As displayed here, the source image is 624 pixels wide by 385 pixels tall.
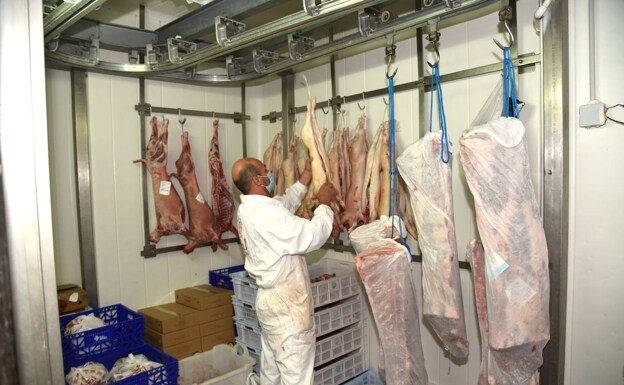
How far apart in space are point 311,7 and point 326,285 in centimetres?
205

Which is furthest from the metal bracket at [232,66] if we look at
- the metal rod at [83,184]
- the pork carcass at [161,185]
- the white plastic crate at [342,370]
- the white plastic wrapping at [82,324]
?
the white plastic crate at [342,370]

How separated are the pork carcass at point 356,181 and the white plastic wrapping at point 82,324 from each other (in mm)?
2078

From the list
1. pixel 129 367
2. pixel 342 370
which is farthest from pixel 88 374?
pixel 342 370

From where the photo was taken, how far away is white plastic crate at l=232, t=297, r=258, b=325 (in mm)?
3574

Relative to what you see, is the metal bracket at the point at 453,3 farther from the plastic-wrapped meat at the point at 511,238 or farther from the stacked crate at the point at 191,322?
the stacked crate at the point at 191,322

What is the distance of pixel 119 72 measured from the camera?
3752 mm

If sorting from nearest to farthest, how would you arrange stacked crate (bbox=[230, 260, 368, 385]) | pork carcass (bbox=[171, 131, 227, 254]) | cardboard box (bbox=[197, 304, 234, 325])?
stacked crate (bbox=[230, 260, 368, 385]) < cardboard box (bbox=[197, 304, 234, 325]) < pork carcass (bbox=[171, 131, 227, 254])

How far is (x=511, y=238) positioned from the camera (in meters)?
2.21

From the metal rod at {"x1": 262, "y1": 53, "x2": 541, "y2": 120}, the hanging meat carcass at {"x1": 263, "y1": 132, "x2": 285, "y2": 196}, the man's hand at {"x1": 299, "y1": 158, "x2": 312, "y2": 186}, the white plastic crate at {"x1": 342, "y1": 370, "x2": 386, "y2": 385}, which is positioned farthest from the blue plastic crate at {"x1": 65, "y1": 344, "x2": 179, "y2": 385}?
the metal rod at {"x1": 262, "y1": 53, "x2": 541, "y2": 120}

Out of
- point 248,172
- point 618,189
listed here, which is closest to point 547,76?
point 618,189

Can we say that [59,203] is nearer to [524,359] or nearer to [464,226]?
[464,226]

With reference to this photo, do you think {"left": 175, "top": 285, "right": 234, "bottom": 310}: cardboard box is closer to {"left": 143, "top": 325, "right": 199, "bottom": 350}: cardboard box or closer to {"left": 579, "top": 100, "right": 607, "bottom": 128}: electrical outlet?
{"left": 143, "top": 325, "right": 199, "bottom": 350}: cardboard box

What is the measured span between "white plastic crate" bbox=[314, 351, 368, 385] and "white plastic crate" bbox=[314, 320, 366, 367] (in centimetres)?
6

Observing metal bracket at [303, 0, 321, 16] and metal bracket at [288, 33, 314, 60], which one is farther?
metal bracket at [288, 33, 314, 60]
